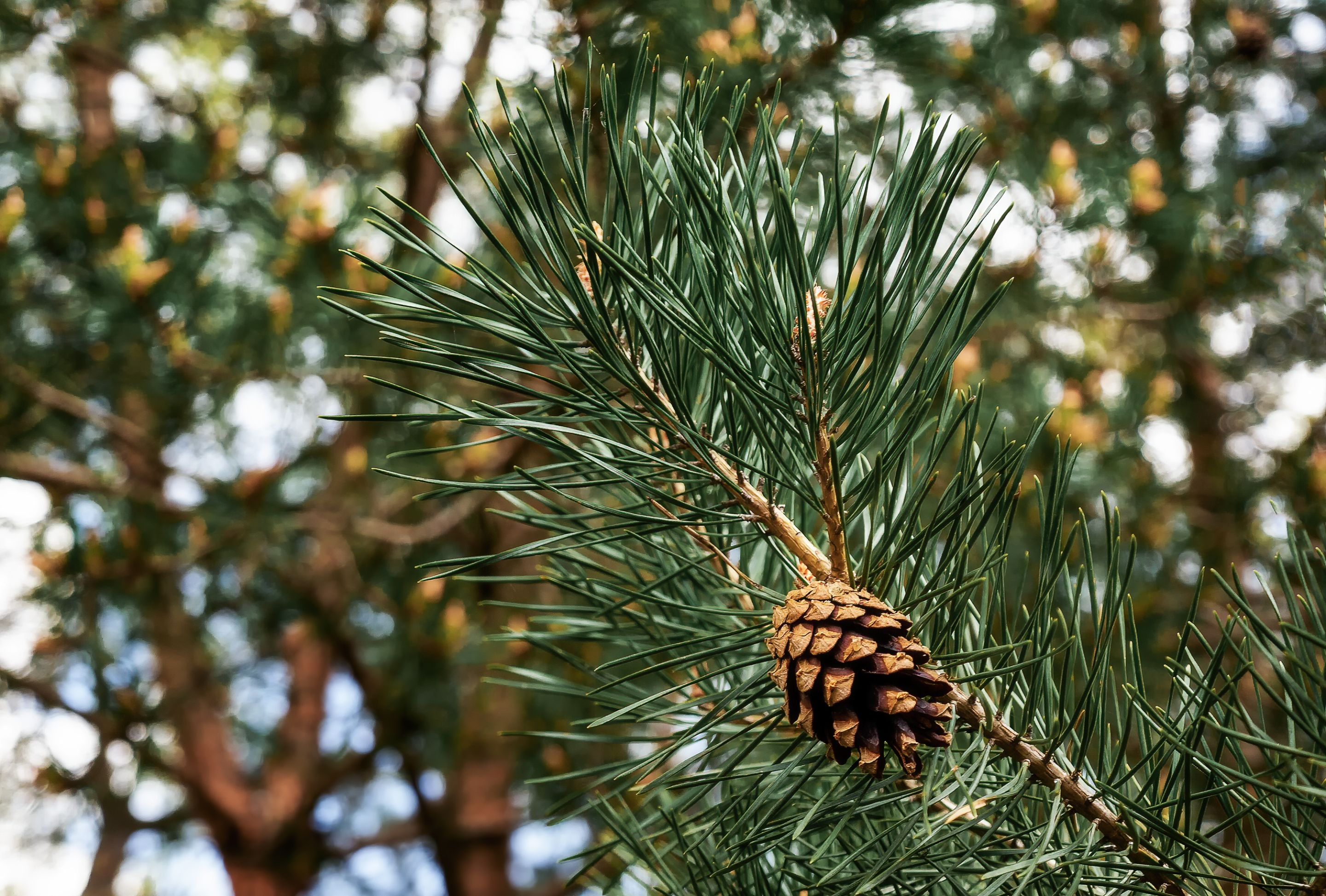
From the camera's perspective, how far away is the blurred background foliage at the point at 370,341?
1.14 m

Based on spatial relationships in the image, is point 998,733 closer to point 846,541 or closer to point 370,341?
point 846,541

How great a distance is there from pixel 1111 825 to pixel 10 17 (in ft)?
5.99

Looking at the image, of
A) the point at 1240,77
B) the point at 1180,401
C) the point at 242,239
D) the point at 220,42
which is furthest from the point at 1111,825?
the point at 220,42

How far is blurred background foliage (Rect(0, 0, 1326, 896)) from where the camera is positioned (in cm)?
114

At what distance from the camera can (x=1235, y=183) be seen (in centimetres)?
135

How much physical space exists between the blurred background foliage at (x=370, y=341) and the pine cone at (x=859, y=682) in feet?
2.07

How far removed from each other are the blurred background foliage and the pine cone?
2.07 ft

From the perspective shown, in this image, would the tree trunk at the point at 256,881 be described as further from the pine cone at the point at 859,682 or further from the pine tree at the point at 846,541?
the pine cone at the point at 859,682

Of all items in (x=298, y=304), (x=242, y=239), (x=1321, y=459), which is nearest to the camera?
(x=1321, y=459)

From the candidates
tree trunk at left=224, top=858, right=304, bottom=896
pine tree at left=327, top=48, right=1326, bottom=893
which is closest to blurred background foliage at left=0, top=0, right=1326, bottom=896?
tree trunk at left=224, top=858, right=304, bottom=896

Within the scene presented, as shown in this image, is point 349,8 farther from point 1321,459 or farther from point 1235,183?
point 1321,459

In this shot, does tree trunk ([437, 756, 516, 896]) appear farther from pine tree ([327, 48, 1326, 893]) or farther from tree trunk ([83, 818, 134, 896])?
pine tree ([327, 48, 1326, 893])

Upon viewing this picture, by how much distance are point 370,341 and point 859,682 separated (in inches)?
39.7

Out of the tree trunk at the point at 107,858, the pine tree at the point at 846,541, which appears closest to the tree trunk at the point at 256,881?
the tree trunk at the point at 107,858
